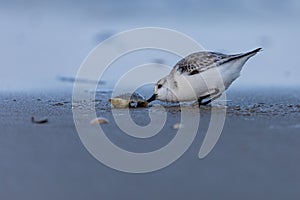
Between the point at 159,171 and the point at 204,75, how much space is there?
6.10ft

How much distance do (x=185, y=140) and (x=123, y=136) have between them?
1.06 feet

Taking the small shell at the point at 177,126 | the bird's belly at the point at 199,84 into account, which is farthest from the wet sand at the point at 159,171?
the bird's belly at the point at 199,84

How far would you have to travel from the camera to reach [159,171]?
203 centimetres

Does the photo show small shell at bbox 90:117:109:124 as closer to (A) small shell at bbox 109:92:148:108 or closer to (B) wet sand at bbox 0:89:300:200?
(B) wet sand at bbox 0:89:300:200

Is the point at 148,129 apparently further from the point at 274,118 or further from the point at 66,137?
the point at 274,118

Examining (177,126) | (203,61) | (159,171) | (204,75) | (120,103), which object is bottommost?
(159,171)

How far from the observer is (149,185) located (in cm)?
186

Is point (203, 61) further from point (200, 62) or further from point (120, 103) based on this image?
point (120, 103)

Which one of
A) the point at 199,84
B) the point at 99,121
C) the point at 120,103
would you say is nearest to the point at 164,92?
the point at 199,84

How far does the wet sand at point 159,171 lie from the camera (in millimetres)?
1784

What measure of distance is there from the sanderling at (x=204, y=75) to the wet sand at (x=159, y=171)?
527 millimetres

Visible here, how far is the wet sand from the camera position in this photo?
1784 millimetres

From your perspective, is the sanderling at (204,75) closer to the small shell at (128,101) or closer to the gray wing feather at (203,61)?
the gray wing feather at (203,61)

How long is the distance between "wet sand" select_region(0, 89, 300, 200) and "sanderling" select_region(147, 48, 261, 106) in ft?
1.73
